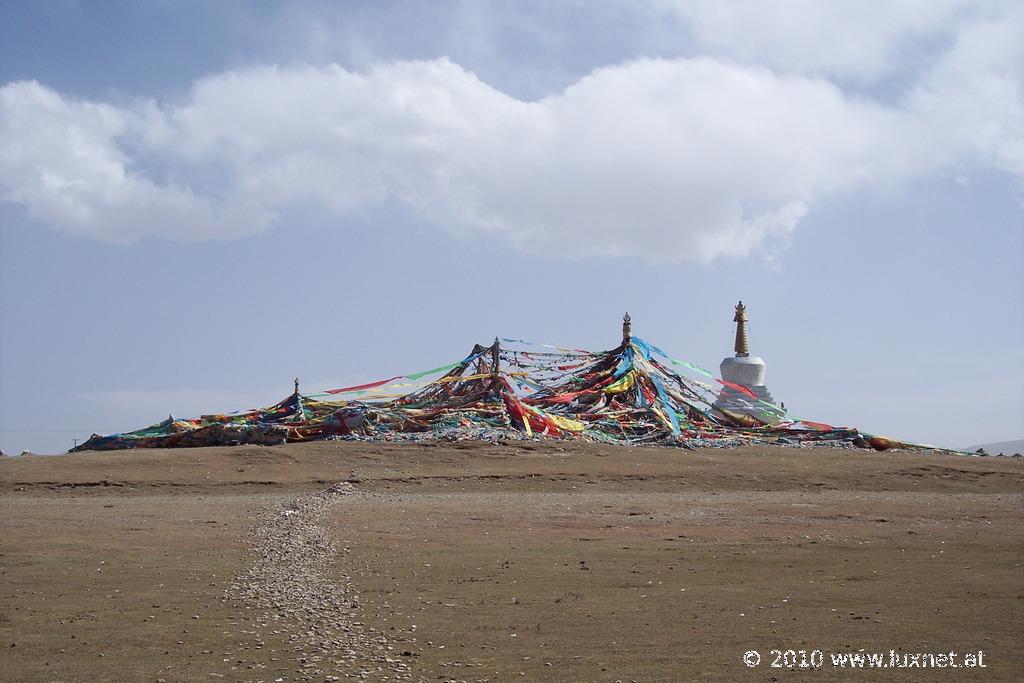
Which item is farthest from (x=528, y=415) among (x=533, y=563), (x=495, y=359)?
(x=533, y=563)

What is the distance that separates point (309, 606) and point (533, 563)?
353 cm

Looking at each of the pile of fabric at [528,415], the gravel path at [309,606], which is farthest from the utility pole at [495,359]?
the gravel path at [309,606]

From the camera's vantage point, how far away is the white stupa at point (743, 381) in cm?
3494

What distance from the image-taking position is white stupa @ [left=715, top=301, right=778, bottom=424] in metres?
34.9

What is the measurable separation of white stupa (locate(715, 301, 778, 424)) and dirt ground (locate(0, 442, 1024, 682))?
9.73 metres

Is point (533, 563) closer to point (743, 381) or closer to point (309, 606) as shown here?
point (309, 606)

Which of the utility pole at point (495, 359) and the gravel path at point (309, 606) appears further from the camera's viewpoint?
the utility pole at point (495, 359)

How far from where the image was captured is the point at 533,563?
14070 millimetres

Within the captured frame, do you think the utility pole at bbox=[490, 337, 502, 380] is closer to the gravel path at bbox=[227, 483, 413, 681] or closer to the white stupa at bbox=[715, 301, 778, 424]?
the white stupa at bbox=[715, 301, 778, 424]

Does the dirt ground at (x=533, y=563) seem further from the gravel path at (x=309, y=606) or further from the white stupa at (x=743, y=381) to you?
the white stupa at (x=743, y=381)

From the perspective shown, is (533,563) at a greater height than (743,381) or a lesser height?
lesser

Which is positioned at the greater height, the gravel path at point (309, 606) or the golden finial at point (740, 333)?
the golden finial at point (740, 333)

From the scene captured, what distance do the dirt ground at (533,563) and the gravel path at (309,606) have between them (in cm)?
14

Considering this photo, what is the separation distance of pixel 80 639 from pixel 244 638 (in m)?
1.68
